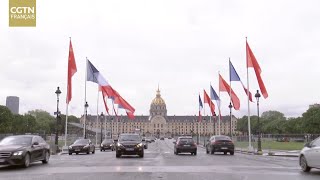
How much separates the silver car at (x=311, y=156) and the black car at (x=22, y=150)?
11.7 meters

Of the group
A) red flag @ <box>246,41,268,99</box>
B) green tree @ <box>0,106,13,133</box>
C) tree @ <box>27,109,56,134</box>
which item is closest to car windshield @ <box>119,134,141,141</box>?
red flag @ <box>246,41,268,99</box>

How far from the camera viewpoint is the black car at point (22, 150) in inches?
752

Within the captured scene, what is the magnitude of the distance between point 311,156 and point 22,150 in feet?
39.2

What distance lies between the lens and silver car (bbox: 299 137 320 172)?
17375 millimetres

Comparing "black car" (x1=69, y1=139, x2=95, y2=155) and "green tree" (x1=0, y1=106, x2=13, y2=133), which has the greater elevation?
"green tree" (x1=0, y1=106, x2=13, y2=133)

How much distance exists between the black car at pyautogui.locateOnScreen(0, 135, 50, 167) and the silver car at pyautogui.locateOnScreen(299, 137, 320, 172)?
11728 millimetres

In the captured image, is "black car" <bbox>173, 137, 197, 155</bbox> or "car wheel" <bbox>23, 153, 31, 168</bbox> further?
"black car" <bbox>173, 137, 197, 155</bbox>

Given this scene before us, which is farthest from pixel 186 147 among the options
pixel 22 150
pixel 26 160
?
pixel 22 150

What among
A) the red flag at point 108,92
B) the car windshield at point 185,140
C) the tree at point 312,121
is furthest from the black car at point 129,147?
the tree at point 312,121

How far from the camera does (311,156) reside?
17.8 meters

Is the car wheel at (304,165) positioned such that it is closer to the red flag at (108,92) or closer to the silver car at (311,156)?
the silver car at (311,156)

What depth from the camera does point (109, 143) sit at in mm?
50688

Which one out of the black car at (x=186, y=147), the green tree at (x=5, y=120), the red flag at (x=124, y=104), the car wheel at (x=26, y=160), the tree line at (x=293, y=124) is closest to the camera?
the car wheel at (x=26, y=160)

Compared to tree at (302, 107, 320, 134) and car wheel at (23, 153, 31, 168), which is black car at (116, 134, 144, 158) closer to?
car wheel at (23, 153, 31, 168)
